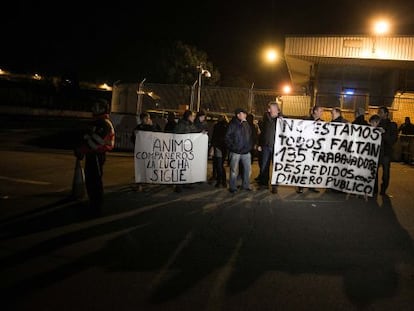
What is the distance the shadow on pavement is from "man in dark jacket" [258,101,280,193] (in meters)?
1.51

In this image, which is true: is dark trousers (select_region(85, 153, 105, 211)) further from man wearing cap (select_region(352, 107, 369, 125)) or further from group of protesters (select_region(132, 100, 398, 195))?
man wearing cap (select_region(352, 107, 369, 125))

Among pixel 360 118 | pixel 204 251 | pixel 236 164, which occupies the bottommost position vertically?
pixel 204 251

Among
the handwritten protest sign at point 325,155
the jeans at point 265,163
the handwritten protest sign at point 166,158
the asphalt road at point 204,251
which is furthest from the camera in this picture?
the jeans at point 265,163

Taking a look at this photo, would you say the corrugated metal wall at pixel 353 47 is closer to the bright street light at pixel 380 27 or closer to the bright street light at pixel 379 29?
→ the bright street light at pixel 379 29

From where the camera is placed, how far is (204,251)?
6.13m

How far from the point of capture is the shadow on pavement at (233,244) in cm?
514

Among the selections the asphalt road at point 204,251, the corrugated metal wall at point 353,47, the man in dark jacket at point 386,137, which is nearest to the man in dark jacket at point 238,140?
the asphalt road at point 204,251

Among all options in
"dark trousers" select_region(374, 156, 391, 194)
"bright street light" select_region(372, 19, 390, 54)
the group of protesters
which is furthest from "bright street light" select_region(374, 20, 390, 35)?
"dark trousers" select_region(374, 156, 391, 194)

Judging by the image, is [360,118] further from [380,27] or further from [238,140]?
[380,27]

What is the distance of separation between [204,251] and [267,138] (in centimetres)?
477

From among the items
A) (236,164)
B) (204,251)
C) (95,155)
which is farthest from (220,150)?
(204,251)

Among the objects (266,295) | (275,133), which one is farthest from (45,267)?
(275,133)

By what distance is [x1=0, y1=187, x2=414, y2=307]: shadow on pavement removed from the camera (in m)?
5.14

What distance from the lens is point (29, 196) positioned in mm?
9211
